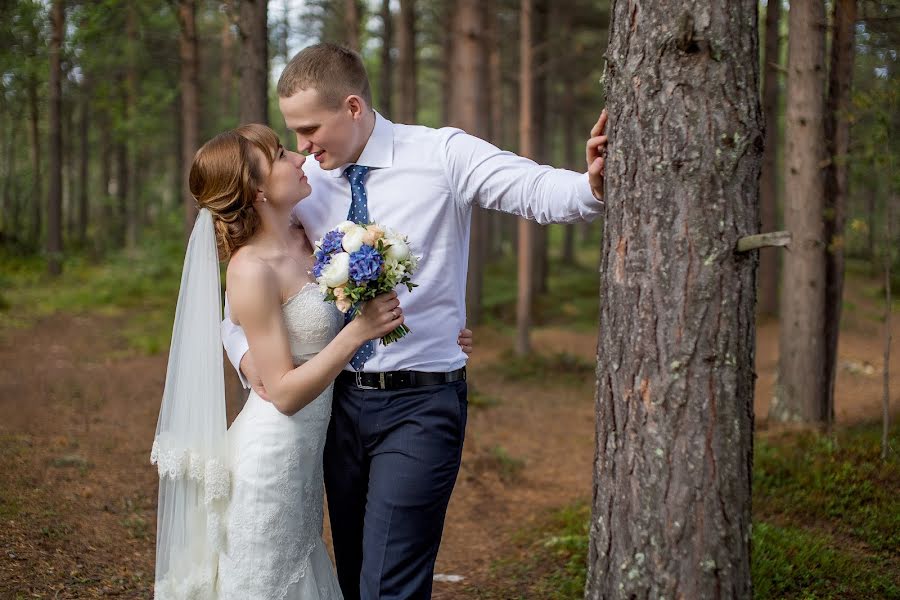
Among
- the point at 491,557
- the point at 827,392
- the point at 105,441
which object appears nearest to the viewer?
the point at 491,557

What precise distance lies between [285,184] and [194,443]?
3.68ft

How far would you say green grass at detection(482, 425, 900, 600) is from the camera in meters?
4.81

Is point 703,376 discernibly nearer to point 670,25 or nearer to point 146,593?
point 670,25

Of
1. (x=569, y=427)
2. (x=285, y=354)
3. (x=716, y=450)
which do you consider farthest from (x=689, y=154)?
(x=569, y=427)

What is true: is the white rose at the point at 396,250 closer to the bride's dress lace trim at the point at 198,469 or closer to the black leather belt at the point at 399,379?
the black leather belt at the point at 399,379

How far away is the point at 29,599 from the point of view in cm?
429

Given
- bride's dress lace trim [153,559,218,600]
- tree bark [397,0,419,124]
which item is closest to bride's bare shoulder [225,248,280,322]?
bride's dress lace trim [153,559,218,600]

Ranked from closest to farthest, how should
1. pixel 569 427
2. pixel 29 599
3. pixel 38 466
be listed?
pixel 29 599 < pixel 38 466 < pixel 569 427

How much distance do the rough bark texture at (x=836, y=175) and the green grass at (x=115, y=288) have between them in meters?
9.12

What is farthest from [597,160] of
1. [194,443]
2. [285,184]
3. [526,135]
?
[526,135]

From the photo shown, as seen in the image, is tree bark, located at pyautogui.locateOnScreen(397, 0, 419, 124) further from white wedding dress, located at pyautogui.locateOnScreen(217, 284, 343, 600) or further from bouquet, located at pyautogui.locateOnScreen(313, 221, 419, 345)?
bouquet, located at pyautogui.locateOnScreen(313, 221, 419, 345)

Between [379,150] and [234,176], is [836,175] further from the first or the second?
[234,176]

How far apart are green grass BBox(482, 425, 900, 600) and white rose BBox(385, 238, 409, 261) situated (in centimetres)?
286

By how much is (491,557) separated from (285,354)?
3382 mm
